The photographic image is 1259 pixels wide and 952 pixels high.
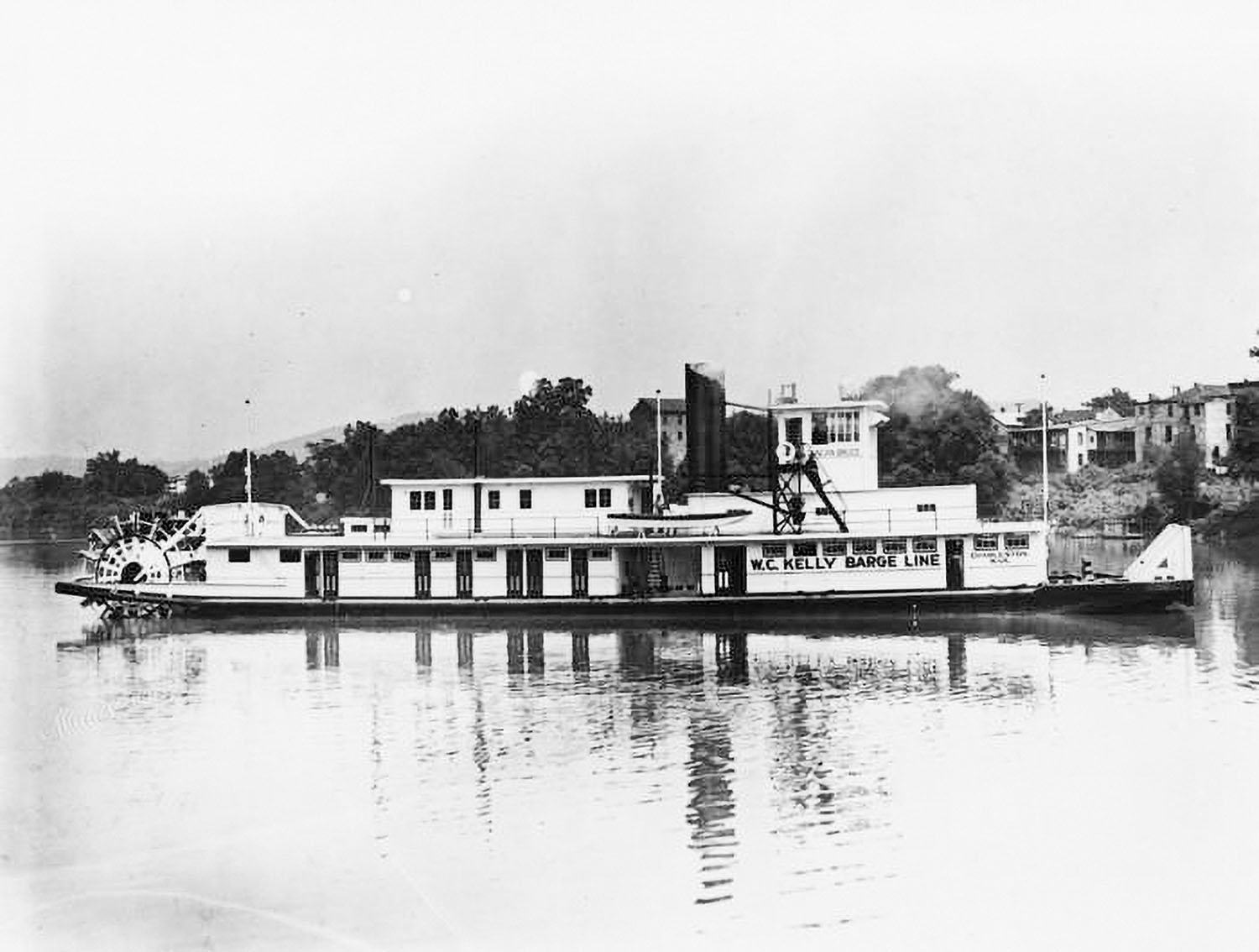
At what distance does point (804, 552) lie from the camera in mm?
33281

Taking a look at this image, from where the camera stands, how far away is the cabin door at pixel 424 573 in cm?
3506

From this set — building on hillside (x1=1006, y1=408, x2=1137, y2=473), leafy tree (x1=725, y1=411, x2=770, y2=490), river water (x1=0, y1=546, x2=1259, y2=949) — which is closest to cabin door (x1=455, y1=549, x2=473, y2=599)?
river water (x1=0, y1=546, x2=1259, y2=949)

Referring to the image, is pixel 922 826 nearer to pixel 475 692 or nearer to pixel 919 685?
pixel 919 685

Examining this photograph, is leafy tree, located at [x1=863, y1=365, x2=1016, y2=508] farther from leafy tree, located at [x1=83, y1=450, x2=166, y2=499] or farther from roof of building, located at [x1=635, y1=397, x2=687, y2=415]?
leafy tree, located at [x1=83, y1=450, x2=166, y2=499]

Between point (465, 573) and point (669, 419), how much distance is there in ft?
174

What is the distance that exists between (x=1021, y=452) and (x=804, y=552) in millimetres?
51556

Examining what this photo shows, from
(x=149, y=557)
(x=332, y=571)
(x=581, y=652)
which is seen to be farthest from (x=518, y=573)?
(x=149, y=557)

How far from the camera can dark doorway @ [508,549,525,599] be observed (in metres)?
34.7

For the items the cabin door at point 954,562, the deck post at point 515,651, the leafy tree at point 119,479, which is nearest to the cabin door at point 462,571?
the deck post at point 515,651

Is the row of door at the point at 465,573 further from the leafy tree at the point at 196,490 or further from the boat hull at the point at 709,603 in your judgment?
the leafy tree at the point at 196,490

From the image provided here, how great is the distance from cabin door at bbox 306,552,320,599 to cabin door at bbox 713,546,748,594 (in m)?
11.4

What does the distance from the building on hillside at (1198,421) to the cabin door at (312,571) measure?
5462 cm

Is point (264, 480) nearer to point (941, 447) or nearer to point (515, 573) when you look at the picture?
point (941, 447)

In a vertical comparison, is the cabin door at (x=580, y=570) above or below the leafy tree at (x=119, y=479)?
below
